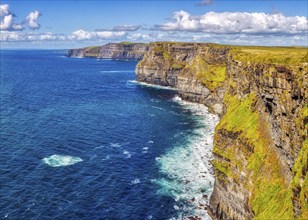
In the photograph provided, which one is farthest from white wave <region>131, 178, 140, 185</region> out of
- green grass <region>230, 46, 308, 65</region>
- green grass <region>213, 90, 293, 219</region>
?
green grass <region>230, 46, 308, 65</region>

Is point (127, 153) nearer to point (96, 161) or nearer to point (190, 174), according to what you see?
point (96, 161)

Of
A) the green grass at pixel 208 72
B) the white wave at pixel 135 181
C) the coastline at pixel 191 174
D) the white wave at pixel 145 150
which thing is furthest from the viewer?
the green grass at pixel 208 72

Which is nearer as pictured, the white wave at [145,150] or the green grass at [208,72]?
the white wave at [145,150]

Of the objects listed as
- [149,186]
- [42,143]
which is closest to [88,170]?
[149,186]

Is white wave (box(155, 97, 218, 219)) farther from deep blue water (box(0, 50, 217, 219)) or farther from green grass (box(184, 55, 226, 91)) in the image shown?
green grass (box(184, 55, 226, 91))

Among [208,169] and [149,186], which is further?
[208,169]

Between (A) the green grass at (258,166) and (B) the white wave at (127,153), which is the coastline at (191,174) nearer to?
(B) the white wave at (127,153)

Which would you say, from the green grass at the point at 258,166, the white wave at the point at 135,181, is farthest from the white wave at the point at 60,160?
the green grass at the point at 258,166

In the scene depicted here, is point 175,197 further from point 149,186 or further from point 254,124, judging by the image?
point 254,124
